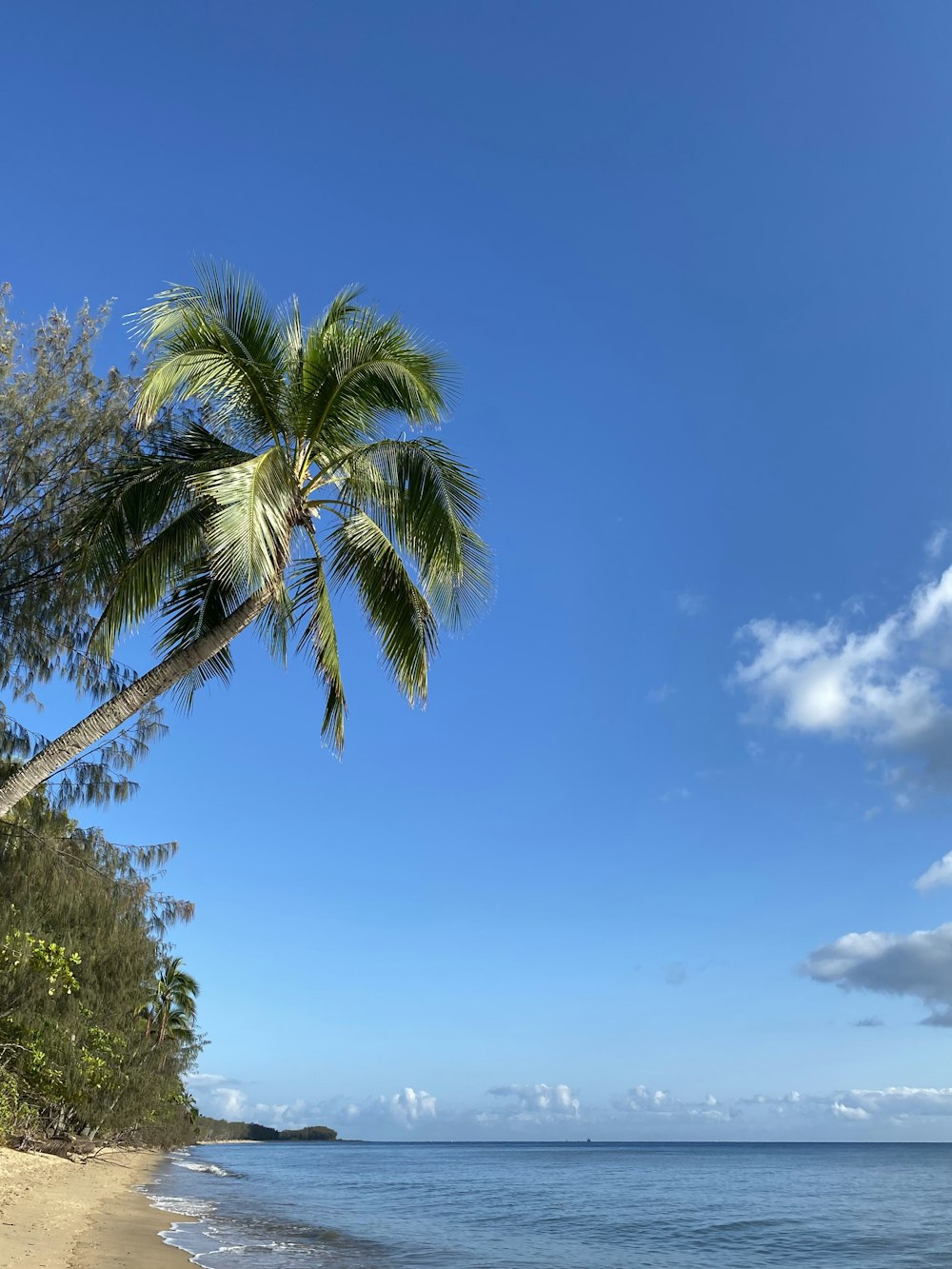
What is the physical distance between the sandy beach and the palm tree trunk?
671cm

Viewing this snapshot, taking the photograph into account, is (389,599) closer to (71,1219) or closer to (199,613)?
(199,613)

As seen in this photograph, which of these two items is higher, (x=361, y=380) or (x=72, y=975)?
(x=361, y=380)

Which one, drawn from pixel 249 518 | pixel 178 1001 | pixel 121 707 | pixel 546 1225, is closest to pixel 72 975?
pixel 121 707

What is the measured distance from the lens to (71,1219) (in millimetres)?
15602

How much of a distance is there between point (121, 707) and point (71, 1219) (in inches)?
490

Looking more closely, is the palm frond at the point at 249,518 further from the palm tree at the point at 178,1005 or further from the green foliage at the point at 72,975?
the palm tree at the point at 178,1005

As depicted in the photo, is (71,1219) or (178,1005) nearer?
(71,1219)

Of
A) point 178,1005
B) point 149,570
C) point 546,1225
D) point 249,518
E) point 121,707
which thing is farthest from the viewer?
point 178,1005

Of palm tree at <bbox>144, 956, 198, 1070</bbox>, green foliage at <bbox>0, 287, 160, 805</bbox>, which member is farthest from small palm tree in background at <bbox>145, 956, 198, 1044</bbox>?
green foliage at <bbox>0, 287, 160, 805</bbox>

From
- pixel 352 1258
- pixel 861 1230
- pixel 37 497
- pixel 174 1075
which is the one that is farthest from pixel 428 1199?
pixel 37 497

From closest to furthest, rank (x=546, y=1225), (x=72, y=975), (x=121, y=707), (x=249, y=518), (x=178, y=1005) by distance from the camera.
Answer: (x=249, y=518) → (x=121, y=707) → (x=72, y=975) → (x=546, y=1225) → (x=178, y=1005)

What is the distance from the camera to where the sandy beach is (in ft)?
39.7

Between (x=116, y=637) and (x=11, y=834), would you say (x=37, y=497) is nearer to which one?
(x=116, y=637)

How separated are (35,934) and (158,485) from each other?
23.4 ft
